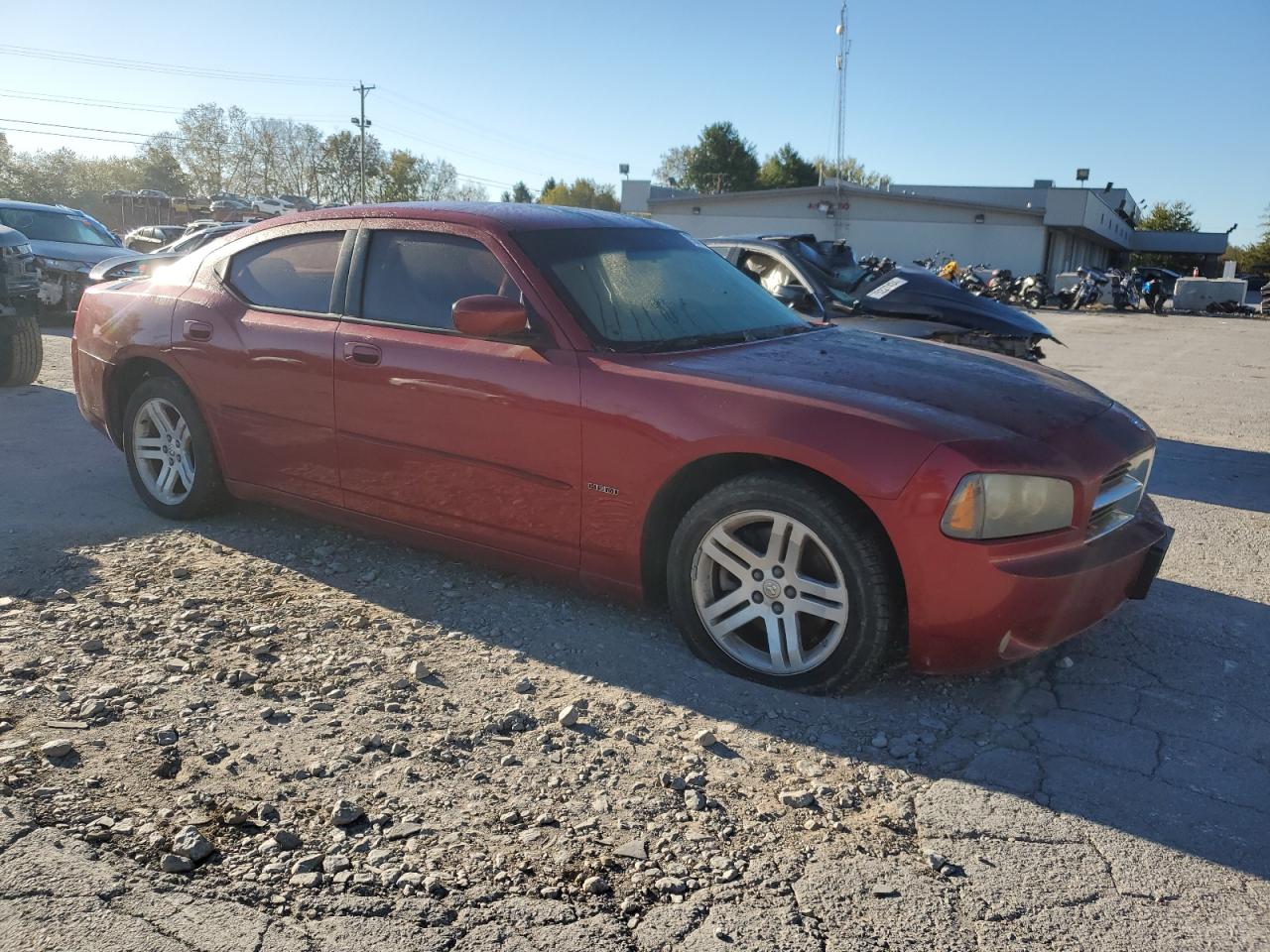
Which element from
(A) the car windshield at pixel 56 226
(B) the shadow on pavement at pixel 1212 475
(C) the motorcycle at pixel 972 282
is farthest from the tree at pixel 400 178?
(B) the shadow on pavement at pixel 1212 475

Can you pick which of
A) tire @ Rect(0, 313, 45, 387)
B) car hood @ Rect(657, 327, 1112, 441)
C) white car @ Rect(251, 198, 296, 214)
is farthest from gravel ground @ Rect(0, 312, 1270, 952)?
white car @ Rect(251, 198, 296, 214)

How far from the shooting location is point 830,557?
328 centimetres

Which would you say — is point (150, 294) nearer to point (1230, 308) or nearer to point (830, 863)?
point (830, 863)

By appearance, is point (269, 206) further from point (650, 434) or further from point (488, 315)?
point (650, 434)

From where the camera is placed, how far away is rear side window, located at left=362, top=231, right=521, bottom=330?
4125 mm

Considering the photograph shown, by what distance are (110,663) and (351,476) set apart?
1248 millimetres

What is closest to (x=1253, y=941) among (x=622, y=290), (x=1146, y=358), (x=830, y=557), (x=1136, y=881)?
(x=1136, y=881)

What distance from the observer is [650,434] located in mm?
3566

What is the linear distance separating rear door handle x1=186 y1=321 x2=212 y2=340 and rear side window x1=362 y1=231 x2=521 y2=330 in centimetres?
97

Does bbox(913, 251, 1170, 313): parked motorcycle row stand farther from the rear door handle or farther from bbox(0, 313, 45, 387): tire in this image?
the rear door handle

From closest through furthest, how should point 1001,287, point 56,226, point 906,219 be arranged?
point 56,226 → point 1001,287 → point 906,219

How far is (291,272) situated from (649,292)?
1747mm

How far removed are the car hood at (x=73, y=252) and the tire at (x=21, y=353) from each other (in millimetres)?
5664

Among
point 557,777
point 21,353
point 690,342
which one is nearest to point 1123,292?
point 21,353
